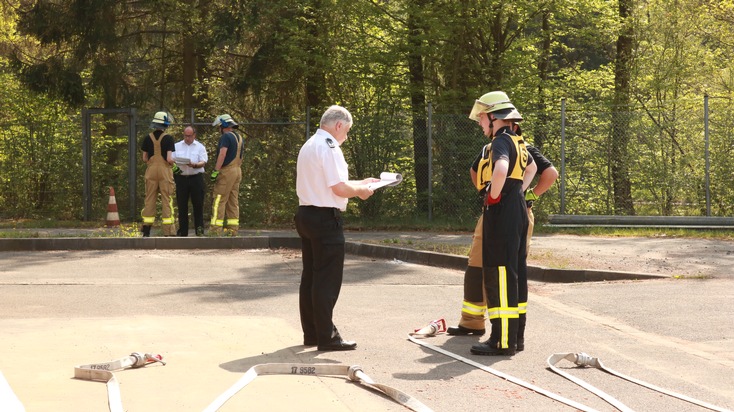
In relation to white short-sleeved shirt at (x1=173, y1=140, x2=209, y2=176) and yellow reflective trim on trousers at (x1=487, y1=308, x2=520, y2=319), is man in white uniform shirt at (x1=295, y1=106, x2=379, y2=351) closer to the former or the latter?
yellow reflective trim on trousers at (x1=487, y1=308, x2=520, y2=319)

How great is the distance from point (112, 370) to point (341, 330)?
2593 millimetres

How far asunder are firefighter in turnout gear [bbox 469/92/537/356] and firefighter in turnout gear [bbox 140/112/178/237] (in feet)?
34.5

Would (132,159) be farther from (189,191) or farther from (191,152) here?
(191,152)

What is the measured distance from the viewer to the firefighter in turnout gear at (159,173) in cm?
1841

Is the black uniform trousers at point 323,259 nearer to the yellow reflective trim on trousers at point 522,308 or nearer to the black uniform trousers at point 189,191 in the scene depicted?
the yellow reflective trim on trousers at point 522,308

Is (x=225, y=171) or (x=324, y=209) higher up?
(x=225, y=171)

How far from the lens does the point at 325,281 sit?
28.0ft

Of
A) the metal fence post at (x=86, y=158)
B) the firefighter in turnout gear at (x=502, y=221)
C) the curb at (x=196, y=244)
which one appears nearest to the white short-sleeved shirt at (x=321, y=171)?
the firefighter in turnout gear at (x=502, y=221)

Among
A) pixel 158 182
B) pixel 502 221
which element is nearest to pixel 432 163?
pixel 158 182

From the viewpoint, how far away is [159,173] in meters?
18.6

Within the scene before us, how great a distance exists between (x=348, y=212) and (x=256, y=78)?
16.2ft

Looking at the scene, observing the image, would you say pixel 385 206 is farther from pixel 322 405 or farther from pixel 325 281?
pixel 322 405

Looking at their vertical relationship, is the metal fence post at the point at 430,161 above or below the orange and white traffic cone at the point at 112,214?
above

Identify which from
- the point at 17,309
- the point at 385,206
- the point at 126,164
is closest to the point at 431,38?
the point at 385,206
